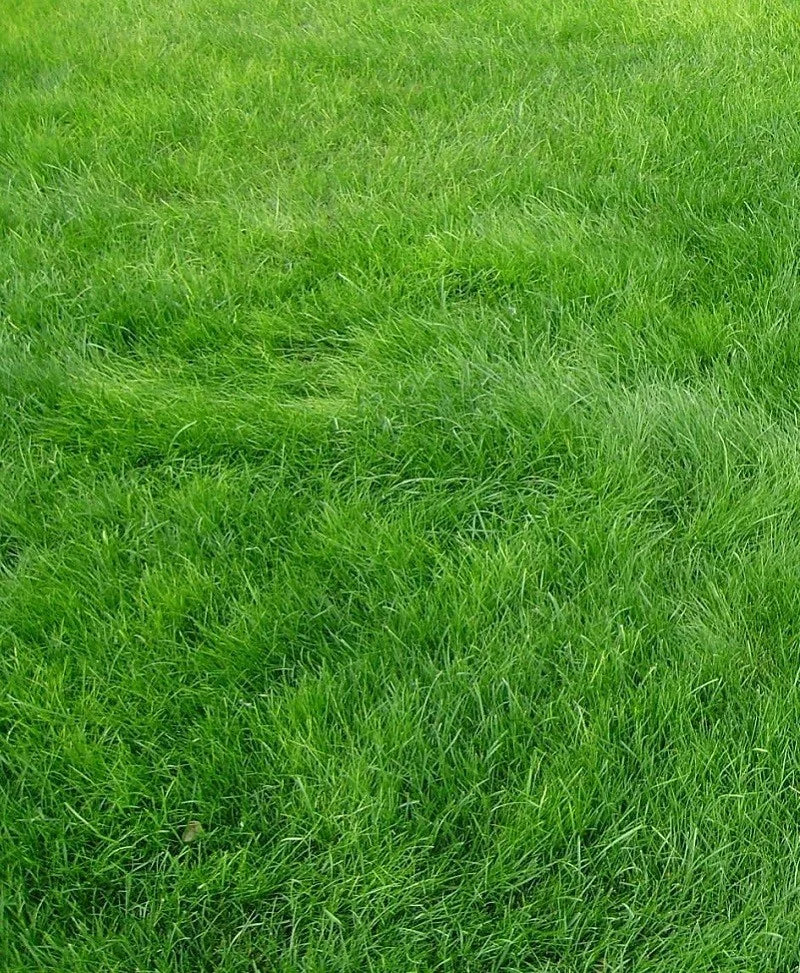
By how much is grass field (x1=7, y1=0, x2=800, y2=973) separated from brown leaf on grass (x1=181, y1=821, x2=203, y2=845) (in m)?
0.01

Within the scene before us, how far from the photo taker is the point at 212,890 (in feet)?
6.15

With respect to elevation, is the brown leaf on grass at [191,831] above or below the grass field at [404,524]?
below

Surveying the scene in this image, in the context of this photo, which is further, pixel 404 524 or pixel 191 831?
pixel 404 524

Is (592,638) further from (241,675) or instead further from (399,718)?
(241,675)

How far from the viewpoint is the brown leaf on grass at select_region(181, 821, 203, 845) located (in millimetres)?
1961

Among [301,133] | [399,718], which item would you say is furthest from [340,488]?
[301,133]

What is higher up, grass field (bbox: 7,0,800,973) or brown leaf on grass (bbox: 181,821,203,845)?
grass field (bbox: 7,0,800,973)

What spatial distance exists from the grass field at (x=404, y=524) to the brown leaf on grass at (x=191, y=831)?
1 centimetres

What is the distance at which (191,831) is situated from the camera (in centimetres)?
197

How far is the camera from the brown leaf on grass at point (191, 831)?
6.43 ft

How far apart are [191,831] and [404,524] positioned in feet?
2.94

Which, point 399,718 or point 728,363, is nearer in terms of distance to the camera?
point 399,718

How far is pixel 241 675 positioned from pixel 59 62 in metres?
3.83

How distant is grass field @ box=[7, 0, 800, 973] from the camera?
6.16 ft
